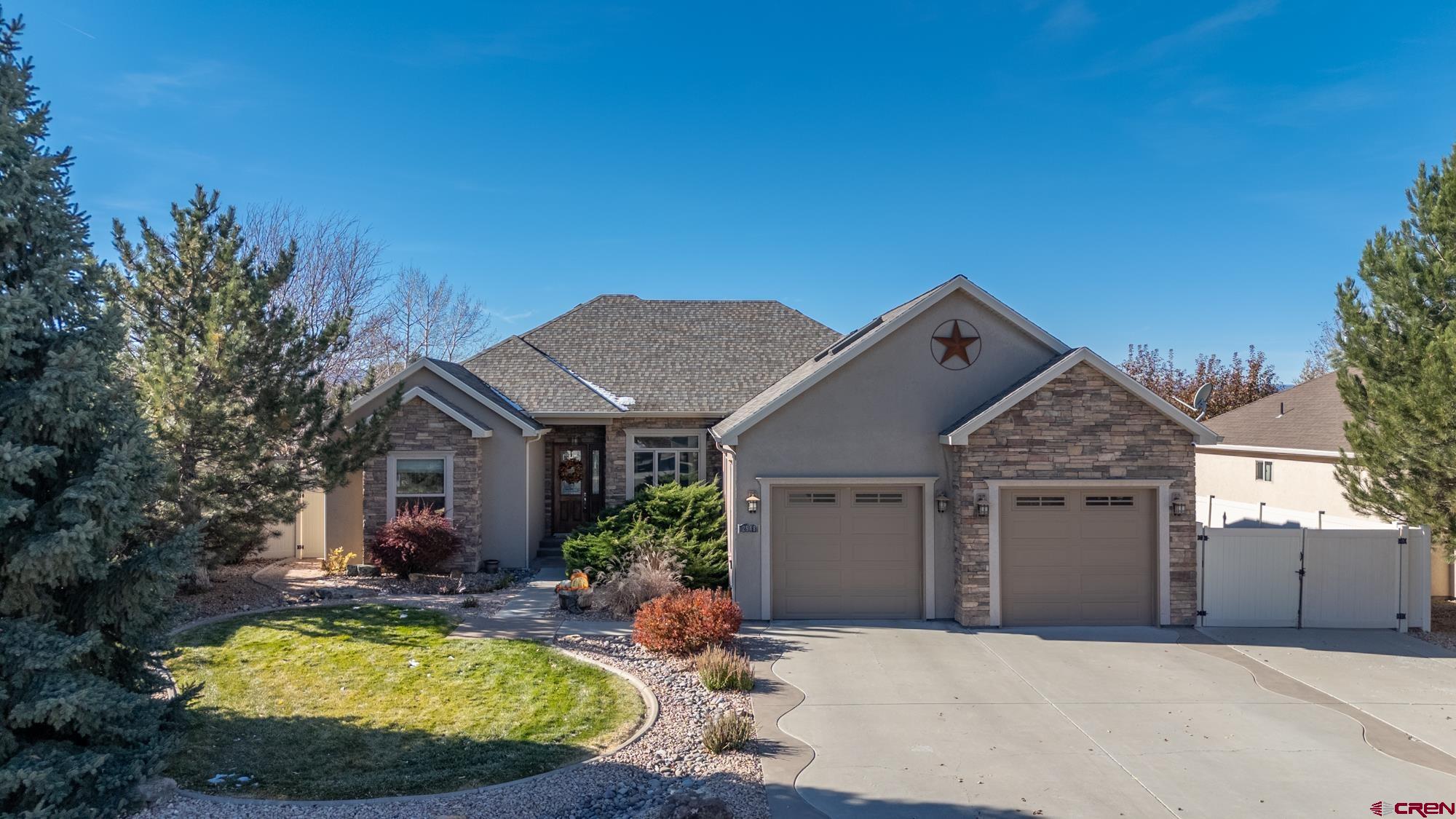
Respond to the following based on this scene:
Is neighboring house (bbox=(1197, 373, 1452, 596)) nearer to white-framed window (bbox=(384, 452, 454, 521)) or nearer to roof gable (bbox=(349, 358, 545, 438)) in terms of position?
roof gable (bbox=(349, 358, 545, 438))

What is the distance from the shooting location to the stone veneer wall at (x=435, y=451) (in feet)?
49.9

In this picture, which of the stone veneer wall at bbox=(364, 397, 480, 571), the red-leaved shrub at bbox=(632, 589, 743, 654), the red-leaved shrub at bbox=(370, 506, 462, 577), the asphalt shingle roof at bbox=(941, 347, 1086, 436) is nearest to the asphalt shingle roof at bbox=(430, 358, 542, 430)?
the stone veneer wall at bbox=(364, 397, 480, 571)

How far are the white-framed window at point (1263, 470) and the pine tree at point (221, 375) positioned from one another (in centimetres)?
2067

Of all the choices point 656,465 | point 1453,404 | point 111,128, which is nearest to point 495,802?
point 656,465

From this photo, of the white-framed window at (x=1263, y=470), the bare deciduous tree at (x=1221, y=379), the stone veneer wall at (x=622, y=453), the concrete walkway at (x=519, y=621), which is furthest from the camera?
the bare deciduous tree at (x=1221, y=379)

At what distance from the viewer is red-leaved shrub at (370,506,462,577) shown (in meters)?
Answer: 14.3

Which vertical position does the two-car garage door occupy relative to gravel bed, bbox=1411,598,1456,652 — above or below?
above

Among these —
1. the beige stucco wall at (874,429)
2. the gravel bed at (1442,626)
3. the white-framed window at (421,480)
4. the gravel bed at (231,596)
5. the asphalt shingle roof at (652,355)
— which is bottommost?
the gravel bed at (1442,626)

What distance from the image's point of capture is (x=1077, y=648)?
35.2ft

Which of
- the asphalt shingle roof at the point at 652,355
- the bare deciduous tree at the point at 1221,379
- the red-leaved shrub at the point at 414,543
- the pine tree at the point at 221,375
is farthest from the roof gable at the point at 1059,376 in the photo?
the bare deciduous tree at the point at 1221,379

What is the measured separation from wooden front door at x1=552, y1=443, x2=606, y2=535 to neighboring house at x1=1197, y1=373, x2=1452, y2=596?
13.7m

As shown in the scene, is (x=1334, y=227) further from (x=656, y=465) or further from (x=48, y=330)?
(x=48, y=330)

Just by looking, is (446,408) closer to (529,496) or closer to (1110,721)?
(529,496)

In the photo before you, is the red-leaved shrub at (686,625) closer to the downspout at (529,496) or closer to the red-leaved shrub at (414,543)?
the red-leaved shrub at (414,543)
